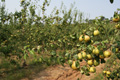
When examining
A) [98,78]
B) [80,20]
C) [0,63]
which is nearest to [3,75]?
[0,63]

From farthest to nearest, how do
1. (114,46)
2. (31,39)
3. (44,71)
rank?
(31,39) → (44,71) → (114,46)

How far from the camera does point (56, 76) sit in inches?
174

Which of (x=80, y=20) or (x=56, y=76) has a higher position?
(x=80, y=20)

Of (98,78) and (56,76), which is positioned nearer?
(98,78)

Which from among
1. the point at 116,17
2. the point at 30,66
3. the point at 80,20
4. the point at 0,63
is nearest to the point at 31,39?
the point at 30,66

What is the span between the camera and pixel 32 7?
517 centimetres

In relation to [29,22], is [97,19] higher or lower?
lower

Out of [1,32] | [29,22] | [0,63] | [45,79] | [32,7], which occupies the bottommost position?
[45,79]

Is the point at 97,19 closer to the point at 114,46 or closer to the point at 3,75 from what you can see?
the point at 114,46

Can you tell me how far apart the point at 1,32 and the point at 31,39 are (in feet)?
5.63

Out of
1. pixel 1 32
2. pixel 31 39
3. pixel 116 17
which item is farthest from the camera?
pixel 31 39

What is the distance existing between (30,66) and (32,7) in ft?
7.93

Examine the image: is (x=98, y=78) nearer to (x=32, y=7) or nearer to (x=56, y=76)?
(x=56, y=76)

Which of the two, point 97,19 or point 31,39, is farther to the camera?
point 31,39
